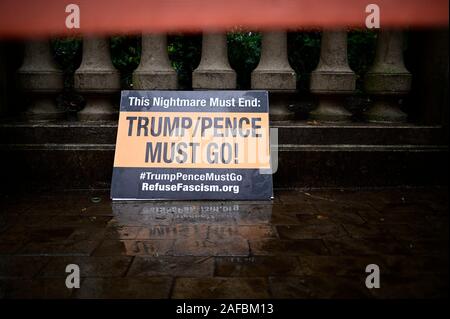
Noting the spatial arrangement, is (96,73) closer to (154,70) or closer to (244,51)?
(154,70)

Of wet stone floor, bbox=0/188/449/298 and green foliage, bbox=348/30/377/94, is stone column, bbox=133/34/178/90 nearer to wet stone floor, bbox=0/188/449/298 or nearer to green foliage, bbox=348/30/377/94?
wet stone floor, bbox=0/188/449/298

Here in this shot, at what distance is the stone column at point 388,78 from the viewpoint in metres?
3.44

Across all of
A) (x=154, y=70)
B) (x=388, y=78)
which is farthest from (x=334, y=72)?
(x=154, y=70)

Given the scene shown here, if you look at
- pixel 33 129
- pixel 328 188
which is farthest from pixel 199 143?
pixel 33 129

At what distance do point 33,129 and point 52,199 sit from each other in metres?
0.61

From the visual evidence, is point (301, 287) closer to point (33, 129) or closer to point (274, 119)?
point (274, 119)

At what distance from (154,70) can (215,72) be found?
48 centimetres

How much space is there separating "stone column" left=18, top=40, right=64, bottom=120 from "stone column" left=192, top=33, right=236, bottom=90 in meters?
1.13

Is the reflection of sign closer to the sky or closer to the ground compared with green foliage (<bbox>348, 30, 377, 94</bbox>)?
closer to the ground

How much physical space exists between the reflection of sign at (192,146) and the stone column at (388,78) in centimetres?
93

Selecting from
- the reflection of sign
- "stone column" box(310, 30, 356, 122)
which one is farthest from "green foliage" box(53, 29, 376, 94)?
the reflection of sign

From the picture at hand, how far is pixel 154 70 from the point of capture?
3412mm

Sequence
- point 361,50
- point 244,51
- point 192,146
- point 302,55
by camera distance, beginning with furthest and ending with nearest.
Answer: point 361,50 → point 302,55 → point 244,51 → point 192,146

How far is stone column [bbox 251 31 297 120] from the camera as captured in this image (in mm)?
3385
